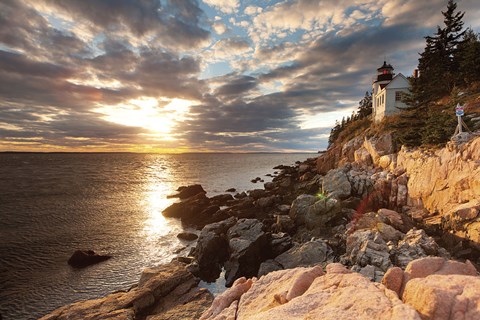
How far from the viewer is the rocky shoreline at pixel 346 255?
5.73m

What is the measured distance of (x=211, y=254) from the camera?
64.4 feet

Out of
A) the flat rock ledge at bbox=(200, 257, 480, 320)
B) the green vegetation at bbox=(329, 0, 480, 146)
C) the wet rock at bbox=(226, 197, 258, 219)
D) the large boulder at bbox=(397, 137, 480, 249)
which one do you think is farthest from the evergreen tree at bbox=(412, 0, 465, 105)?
the flat rock ledge at bbox=(200, 257, 480, 320)

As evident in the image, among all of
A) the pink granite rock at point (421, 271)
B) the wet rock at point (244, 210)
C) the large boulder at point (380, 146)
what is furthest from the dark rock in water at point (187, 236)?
the large boulder at point (380, 146)

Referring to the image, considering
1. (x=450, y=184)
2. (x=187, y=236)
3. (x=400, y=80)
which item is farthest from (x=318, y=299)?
(x=400, y=80)

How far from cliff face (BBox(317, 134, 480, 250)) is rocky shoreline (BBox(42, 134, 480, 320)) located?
96mm

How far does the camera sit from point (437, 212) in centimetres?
2138

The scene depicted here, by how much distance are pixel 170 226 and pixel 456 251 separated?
96.6 ft

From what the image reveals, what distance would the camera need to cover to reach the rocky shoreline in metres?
5.73

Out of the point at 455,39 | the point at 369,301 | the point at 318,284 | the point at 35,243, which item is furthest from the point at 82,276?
the point at 455,39

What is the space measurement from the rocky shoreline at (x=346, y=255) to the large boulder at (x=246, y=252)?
8 cm

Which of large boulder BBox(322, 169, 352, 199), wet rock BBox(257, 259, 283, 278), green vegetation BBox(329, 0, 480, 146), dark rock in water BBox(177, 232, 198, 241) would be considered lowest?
dark rock in water BBox(177, 232, 198, 241)

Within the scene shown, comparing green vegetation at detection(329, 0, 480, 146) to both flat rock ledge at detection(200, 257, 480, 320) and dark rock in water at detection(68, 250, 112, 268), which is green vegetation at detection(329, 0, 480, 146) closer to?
flat rock ledge at detection(200, 257, 480, 320)

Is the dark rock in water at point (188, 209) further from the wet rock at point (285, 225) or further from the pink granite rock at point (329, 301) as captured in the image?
the pink granite rock at point (329, 301)

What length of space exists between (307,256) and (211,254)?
7.81 m
